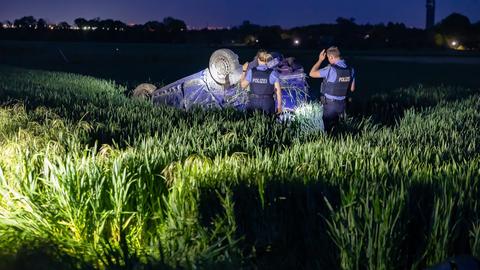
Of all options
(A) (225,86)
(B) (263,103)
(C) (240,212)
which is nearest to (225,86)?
(A) (225,86)

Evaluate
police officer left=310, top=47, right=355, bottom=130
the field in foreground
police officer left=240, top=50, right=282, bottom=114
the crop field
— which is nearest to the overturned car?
police officer left=240, top=50, right=282, bottom=114

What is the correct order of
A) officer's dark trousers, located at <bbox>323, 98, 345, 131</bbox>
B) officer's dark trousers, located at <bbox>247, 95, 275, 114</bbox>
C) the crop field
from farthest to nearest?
officer's dark trousers, located at <bbox>247, 95, 275, 114</bbox> < officer's dark trousers, located at <bbox>323, 98, 345, 131</bbox> < the crop field

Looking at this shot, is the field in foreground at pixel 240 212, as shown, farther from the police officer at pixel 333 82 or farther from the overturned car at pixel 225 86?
the overturned car at pixel 225 86

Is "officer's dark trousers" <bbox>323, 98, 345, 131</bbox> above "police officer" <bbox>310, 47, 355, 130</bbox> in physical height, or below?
below

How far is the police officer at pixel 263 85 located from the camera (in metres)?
11.7

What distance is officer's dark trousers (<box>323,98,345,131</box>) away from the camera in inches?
460

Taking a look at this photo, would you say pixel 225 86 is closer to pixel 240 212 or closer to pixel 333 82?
pixel 333 82

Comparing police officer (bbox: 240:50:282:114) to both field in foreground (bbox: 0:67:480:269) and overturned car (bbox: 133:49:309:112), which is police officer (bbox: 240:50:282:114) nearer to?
overturned car (bbox: 133:49:309:112)

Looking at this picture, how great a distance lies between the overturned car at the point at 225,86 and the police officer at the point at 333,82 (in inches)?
62.4

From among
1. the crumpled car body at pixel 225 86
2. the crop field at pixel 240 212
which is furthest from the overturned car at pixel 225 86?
the crop field at pixel 240 212

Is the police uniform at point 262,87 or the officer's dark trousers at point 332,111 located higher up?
the police uniform at point 262,87

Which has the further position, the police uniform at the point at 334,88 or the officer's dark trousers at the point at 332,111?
A: the officer's dark trousers at the point at 332,111

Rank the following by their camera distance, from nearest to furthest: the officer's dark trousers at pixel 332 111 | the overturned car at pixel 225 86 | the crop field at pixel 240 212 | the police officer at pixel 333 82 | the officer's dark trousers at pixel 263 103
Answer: the crop field at pixel 240 212, the police officer at pixel 333 82, the officer's dark trousers at pixel 332 111, the officer's dark trousers at pixel 263 103, the overturned car at pixel 225 86

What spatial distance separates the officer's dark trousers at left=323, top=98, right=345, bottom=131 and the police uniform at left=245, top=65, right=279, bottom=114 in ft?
3.06
